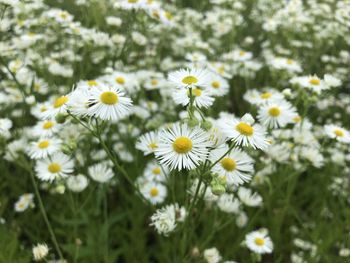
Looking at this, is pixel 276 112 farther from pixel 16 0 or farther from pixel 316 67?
pixel 316 67

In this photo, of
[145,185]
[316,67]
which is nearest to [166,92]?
[145,185]

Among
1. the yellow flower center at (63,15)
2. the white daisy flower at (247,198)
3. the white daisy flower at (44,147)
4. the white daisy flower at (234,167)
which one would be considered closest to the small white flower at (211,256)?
the white daisy flower at (247,198)

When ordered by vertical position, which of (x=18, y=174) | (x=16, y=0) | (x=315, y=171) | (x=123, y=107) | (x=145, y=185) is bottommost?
(x=18, y=174)

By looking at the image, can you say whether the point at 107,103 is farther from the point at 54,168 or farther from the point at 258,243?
the point at 258,243

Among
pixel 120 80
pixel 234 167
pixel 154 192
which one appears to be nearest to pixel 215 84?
pixel 120 80

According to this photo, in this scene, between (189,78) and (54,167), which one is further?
(54,167)

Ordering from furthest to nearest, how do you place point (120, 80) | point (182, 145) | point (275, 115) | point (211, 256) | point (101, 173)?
point (120, 80), point (101, 173), point (275, 115), point (211, 256), point (182, 145)

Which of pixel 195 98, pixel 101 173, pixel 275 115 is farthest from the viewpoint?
pixel 101 173
